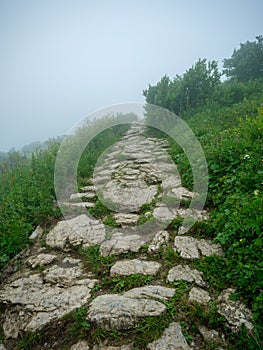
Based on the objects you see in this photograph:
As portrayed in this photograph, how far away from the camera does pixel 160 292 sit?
6.50 feet

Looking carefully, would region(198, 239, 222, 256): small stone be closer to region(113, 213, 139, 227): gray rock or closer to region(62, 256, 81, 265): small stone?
region(113, 213, 139, 227): gray rock

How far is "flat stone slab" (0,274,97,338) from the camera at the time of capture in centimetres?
186

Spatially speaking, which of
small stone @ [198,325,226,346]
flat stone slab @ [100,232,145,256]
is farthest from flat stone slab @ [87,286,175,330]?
flat stone slab @ [100,232,145,256]

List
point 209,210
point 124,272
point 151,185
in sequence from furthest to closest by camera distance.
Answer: point 151,185
point 209,210
point 124,272

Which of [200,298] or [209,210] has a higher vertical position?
[209,210]

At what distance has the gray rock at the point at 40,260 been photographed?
2600 millimetres

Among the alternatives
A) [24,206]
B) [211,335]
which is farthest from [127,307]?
[24,206]

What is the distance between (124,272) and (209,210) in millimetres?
1638

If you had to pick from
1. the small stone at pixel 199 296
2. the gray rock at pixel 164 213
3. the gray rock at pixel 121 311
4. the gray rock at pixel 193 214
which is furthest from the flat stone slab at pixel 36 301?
the gray rock at pixel 193 214

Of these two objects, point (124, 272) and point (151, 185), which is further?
point (151, 185)

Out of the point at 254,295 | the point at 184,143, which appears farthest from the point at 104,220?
the point at 184,143

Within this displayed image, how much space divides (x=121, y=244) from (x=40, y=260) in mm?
1043

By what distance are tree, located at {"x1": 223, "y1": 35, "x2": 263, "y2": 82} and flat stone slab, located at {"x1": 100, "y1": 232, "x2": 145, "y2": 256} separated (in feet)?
47.4

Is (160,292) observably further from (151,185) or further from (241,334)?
(151,185)
